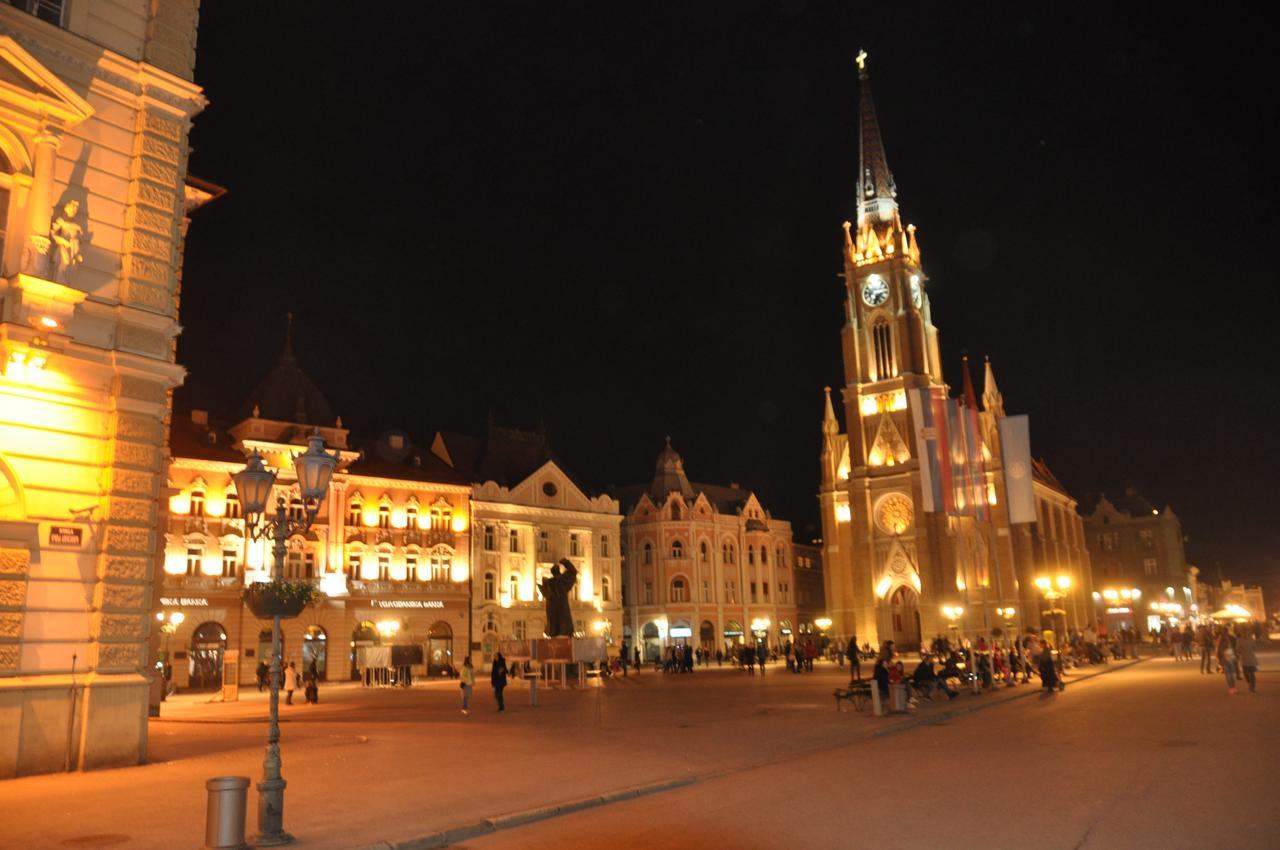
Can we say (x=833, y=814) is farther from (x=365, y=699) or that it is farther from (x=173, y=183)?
(x=365, y=699)

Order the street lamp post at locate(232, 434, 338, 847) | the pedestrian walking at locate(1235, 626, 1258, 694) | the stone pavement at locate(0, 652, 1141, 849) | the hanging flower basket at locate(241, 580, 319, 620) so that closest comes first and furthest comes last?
1. the street lamp post at locate(232, 434, 338, 847)
2. the stone pavement at locate(0, 652, 1141, 849)
3. the hanging flower basket at locate(241, 580, 319, 620)
4. the pedestrian walking at locate(1235, 626, 1258, 694)

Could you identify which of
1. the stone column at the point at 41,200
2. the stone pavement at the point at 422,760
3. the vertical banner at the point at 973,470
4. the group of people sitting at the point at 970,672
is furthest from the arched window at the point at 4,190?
the vertical banner at the point at 973,470

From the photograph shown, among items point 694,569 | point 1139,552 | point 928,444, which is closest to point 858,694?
point 928,444

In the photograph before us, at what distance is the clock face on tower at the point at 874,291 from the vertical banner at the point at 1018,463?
43.2 meters

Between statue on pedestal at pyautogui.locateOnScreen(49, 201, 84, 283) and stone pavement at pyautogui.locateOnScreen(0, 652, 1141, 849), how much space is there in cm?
827

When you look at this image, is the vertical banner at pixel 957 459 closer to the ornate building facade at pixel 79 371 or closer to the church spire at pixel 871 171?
the ornate building facade at pixel 79 371

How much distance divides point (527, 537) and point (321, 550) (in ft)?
55.5

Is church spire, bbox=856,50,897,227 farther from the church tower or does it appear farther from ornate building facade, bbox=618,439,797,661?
ornate building facade, bbox=618,439,797,661

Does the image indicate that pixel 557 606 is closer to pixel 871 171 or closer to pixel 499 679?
pixel 499 679

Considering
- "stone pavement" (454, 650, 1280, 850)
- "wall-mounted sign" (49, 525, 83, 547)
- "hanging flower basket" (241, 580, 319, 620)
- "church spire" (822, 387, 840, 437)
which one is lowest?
"stone pavement" (454, 650, 1280, 850)

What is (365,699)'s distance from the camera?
122 feet

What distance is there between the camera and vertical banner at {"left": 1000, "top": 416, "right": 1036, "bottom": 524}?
43.2m

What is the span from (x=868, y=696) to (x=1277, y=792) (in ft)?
46.1

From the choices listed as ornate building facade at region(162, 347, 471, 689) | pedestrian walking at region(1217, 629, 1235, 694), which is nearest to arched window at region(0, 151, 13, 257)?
ornate building facade at region(162, 347, 471, 689)
